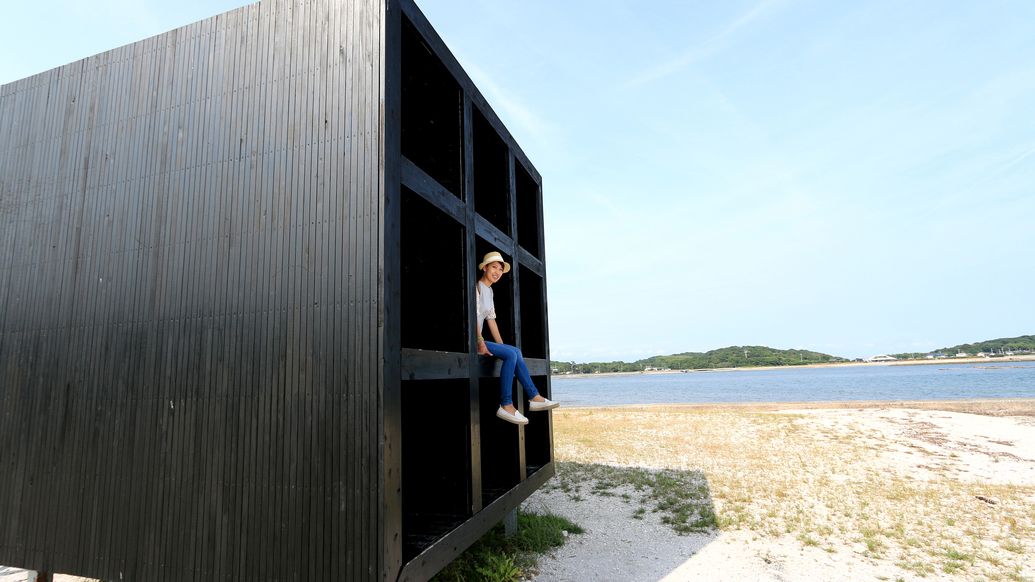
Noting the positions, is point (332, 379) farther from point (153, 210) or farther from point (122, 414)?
point (153, 210)

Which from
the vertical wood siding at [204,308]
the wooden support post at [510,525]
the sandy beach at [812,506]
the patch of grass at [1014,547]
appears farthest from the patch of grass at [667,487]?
the vertical wood siding at [204,308]

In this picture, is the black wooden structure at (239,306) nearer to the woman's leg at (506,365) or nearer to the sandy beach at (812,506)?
the woman's leg at (506,365)

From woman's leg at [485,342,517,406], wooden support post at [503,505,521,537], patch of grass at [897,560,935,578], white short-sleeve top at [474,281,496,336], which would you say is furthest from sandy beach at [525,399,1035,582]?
white short-sleeve top at [474,281,496,336]

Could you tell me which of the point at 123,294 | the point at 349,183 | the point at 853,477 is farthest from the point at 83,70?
the point at 853,477

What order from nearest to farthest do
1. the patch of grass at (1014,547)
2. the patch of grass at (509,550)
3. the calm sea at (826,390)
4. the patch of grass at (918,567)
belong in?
1. the patch of grass at (918,567)
2. the patch of grass at (509,550)
3. the patch of grass at (1014,547)
4. the calm sea at (826,390)

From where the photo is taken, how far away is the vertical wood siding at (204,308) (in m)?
3.55

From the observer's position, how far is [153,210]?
4504 mm

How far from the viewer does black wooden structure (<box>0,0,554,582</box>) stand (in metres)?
3.55

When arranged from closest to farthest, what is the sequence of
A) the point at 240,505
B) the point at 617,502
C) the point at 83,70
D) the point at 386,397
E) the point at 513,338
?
the point at 386,397, the point at 240,505, the point at 83,70, the point at 513,338, the point at 617,502

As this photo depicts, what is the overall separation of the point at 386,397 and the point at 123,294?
293 centimetres

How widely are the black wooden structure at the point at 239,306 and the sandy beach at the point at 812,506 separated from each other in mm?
2504

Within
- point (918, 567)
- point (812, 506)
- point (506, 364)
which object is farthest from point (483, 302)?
point (812, 506)

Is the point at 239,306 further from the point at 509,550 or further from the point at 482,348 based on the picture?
the point at 509,550

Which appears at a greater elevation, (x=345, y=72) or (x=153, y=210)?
(x=345, y=72)
